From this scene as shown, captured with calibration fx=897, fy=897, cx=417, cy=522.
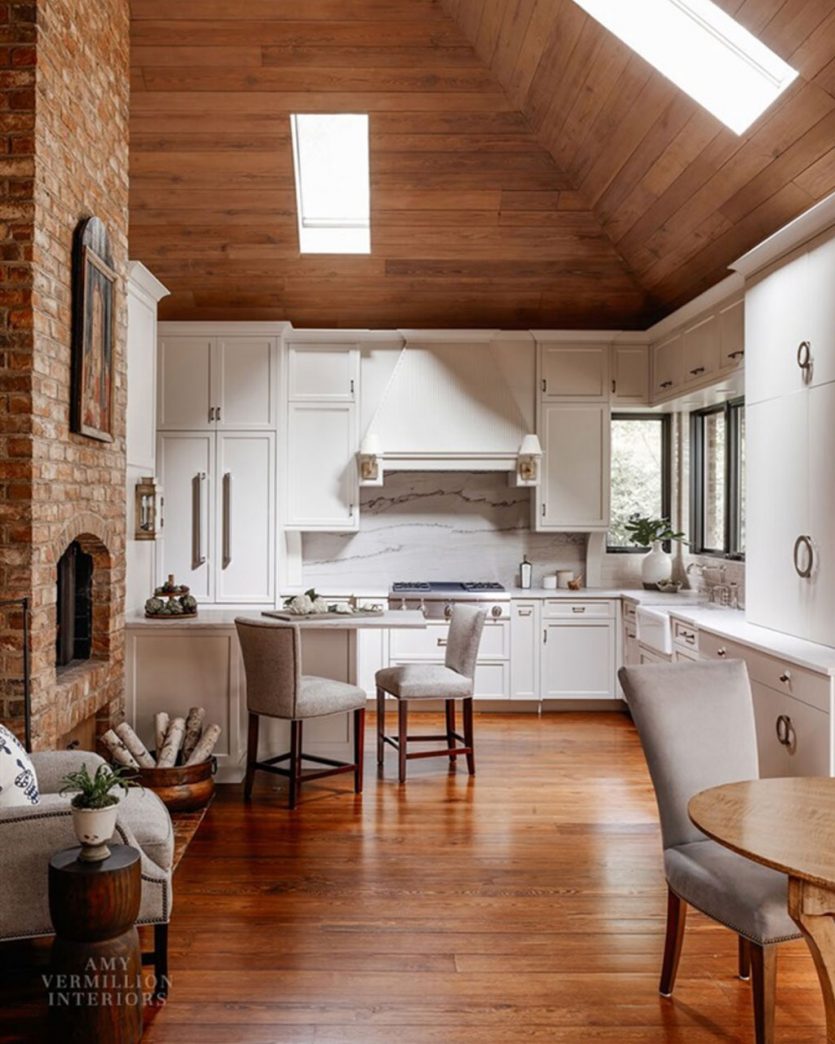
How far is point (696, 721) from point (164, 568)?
14.2 feet

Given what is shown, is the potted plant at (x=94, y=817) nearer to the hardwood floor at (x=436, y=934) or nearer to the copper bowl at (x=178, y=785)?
the hardwood floor at (x=436, y=934)

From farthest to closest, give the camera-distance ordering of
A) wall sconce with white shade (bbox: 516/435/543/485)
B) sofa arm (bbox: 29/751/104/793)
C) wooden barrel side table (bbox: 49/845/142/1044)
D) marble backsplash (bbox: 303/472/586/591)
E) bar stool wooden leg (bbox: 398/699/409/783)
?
marble backsplash (bbox: 303/472/586/591) → wall sconce with white shade (bbox: 516/435/543/485) → bar stool wooden leg (bbox: 398/699/409/783) → sofa arm (bbox: 29/751/104/793) → wooden barrel side table (bbox: 49/845/142/1044)

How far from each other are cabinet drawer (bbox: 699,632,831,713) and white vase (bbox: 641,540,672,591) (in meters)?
2.20

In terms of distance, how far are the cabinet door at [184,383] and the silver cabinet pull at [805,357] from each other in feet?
12.7

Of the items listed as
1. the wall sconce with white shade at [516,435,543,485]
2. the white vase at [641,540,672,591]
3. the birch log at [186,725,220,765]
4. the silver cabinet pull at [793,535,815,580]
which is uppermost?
the wall sconce with white shade at [516,435,543,485]

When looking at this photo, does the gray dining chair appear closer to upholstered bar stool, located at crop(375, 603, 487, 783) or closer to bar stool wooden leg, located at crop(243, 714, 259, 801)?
upholstered bar stool, located at crop(375, 603, 487, 783)

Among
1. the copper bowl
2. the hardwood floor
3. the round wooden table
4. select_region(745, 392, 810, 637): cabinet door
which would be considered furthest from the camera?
the copper bowl

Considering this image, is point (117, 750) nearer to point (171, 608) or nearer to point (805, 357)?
point (171, 608)

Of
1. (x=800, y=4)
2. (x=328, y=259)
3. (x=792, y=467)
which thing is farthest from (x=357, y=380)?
(x=800, y=4)

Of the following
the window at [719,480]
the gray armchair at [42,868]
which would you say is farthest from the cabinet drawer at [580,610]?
the gray armchair at [42,868]

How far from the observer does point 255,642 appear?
13.8ft

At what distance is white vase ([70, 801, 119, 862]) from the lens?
89.5 inches

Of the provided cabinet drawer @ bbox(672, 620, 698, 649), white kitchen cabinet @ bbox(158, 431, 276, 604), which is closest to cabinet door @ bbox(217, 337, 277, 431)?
Result: white kitchen cabinet @ bbox(158, 431, 276, 604)

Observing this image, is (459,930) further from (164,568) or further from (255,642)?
(164,568)
